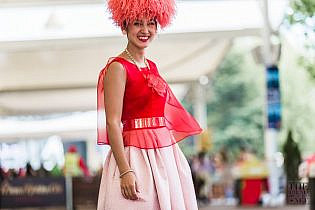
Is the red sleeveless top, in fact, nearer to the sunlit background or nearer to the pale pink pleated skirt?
the pale pink pleated skirt

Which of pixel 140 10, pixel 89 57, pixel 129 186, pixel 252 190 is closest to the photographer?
pixel 129 186

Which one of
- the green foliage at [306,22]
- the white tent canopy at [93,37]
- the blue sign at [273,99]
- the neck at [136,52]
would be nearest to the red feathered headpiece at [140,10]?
the neck at [136,52]

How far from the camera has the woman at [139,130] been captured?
438cm

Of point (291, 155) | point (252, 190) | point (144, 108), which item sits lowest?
point (252, 190)

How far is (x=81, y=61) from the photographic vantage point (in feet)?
84.8

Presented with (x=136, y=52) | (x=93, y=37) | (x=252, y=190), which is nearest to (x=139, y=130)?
(x=136, y=52)

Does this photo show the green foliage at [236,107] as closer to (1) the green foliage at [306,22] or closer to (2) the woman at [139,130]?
(1) the green foliage at [306,22]

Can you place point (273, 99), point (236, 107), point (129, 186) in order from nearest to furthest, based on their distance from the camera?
point (129, 186), point (273, 99), point (236, 107)

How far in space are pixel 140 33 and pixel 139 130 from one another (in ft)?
1.46

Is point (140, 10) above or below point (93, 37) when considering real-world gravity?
below

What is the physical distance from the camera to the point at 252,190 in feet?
80.9

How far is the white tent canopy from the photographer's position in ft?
71.2

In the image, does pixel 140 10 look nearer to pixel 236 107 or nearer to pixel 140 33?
pixel 140 33

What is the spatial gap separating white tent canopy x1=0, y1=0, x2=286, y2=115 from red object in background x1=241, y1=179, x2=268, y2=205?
349 cm
